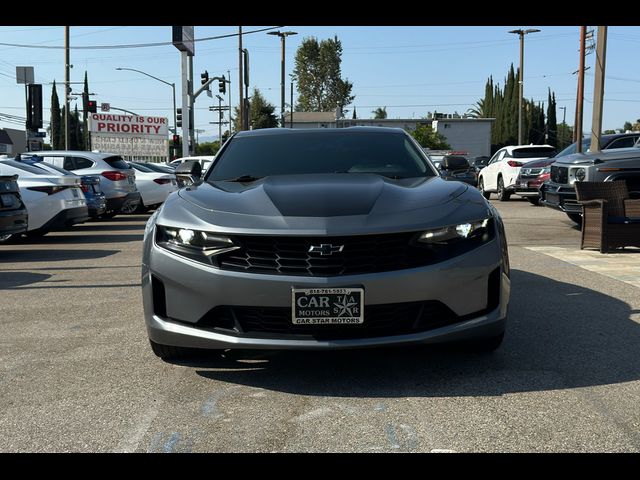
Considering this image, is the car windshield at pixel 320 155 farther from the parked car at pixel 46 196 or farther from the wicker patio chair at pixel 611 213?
the parked car at pixel 46 196

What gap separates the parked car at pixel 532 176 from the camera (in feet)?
66.3

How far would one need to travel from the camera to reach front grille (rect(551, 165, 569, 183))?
497 inches

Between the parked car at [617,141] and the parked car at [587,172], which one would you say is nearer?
the parked car at [587,172]

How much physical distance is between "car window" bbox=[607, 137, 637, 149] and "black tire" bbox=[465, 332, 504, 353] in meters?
12.8

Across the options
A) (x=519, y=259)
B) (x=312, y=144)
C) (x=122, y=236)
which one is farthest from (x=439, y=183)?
(x=122, y=236)

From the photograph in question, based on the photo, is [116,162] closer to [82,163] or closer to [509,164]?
[82,163]

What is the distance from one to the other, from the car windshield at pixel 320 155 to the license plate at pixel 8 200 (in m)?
5.33

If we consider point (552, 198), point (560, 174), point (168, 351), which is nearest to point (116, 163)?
point (552, 198)

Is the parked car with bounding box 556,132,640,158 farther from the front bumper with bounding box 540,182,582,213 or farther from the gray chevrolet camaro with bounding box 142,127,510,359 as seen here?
the gray chevrolet camaro with bounding box 142,127,510,359

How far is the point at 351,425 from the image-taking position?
3.49 m

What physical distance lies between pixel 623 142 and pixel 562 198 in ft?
13.9

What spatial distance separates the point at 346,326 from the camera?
3.97 metres

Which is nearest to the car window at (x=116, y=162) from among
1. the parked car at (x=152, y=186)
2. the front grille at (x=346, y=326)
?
the parked car at (x=152, y=186)

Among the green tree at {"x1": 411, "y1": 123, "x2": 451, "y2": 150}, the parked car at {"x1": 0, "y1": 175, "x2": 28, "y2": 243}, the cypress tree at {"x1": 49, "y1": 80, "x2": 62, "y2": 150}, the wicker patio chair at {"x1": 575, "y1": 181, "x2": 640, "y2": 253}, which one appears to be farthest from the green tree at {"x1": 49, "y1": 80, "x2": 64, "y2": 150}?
the wicker patio chair at {"x1": 575, "y1": 181, "x2": 640, "y2": 253}
